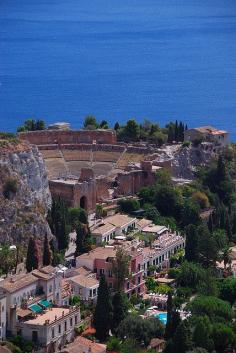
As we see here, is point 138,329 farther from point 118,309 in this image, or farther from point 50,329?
point 50,329

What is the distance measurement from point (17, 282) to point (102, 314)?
9.28 feet

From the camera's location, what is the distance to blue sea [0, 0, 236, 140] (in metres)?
97.1

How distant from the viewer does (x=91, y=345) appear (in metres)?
40.2

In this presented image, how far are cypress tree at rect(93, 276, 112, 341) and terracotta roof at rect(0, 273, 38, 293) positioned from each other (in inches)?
88.3

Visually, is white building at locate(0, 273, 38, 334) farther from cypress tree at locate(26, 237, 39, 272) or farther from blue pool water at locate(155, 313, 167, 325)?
blue pool water at locate(155, 313, 167, 325)

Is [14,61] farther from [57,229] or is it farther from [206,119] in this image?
[57,229]

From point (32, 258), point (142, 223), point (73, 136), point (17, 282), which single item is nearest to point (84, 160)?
point (73, 136)

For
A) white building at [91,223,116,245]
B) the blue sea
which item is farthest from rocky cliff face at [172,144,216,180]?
the blue sea

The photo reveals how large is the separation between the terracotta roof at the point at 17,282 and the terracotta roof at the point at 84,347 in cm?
245

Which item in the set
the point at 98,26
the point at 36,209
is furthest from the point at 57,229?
the point at 98,26

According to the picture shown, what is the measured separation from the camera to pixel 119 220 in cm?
5312

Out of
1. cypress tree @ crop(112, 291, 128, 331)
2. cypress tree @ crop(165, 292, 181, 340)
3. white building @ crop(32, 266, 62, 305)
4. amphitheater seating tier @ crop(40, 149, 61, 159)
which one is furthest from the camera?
amphitheater seating tier @ crop(40, 149, 61, 159)

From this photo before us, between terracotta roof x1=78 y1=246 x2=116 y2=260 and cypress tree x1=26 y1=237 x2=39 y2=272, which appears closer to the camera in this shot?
cypress tree x1=26 y1=237 x2=39 y2=272

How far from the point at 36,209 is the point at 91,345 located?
35.4 feet
